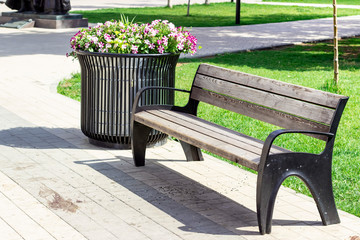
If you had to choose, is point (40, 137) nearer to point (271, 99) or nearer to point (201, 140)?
point (201, 140)

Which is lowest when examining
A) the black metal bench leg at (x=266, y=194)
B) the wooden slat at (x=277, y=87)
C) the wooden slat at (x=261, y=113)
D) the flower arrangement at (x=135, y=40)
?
the black metal bench leg at (x=266, y=194)

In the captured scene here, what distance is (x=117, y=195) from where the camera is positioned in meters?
5.43

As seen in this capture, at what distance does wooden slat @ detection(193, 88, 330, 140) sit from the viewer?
5047mm

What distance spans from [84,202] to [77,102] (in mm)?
4138

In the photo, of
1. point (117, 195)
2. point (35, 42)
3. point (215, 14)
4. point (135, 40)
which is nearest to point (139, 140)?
point (117, 195)

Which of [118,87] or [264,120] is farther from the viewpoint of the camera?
[118,87]

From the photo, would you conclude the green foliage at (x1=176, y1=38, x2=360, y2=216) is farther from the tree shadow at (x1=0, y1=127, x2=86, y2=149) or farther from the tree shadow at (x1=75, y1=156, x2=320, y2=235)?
the tree shadow at (x1=0, y1=127, x2=86, y2=149)

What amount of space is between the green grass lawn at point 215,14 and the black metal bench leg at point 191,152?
1490cm

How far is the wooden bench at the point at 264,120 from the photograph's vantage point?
15.3ft

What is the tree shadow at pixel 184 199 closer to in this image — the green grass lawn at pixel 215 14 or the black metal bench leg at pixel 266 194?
the black metal bench leg at pixel 266 194

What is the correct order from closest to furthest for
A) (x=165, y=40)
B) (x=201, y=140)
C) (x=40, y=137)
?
(x=201, y=140)
(x=165, y=40)
(x=40, y=137)

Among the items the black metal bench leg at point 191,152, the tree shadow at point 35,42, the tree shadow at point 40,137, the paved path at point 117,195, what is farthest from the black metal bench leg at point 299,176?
the tree shadow at point 35,42

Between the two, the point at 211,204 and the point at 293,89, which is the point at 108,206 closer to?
the point at 211,204

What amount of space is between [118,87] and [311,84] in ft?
15.8
